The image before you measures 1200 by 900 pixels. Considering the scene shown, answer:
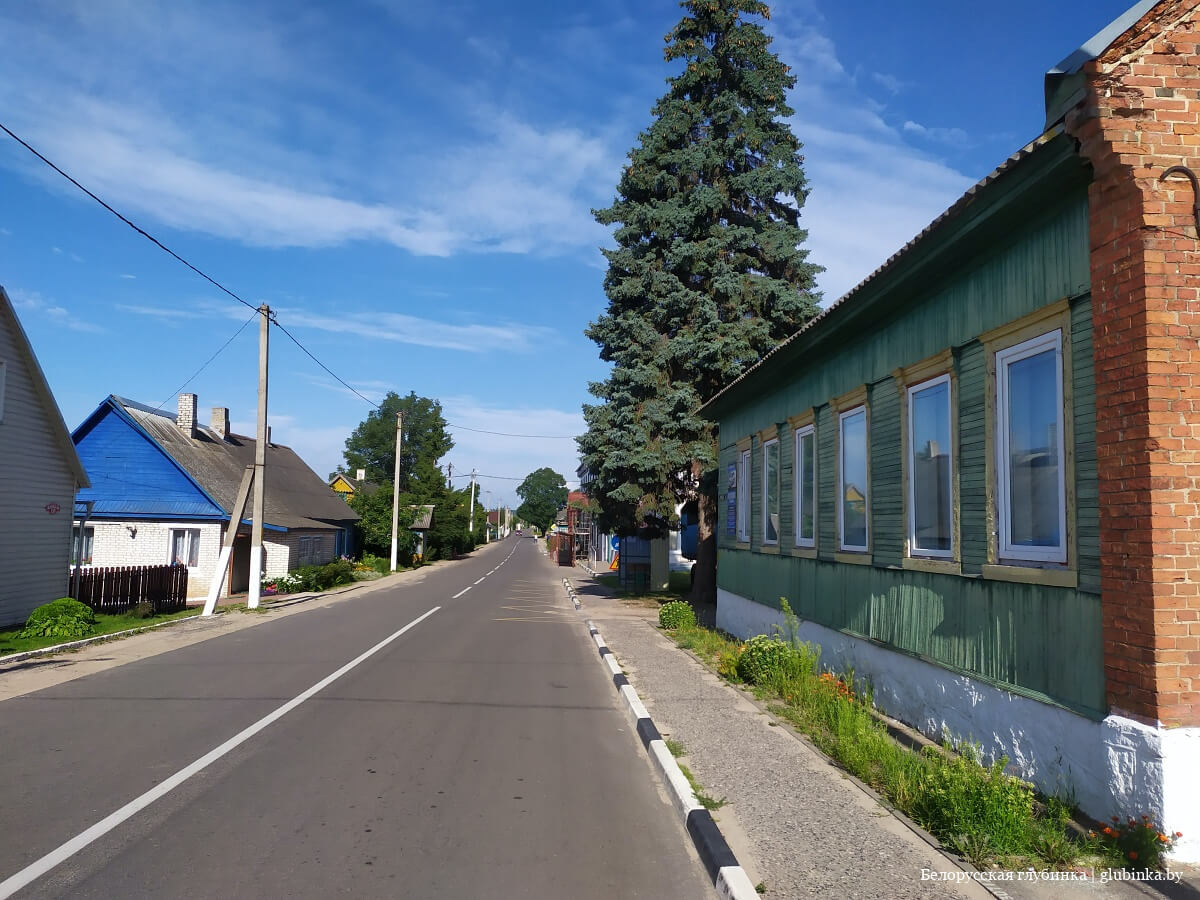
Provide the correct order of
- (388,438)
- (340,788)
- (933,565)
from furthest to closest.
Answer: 1. (388,438)
2. (933,565)
3. (340,788)

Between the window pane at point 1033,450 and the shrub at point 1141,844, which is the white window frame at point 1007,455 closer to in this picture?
the window pane at point 1033,450

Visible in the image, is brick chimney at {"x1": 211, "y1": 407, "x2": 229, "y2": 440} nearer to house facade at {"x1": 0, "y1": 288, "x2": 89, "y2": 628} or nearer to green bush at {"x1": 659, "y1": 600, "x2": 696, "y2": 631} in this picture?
house facade at {"x1": 0, "y1": 288, "x2": 89, "y2": 628}

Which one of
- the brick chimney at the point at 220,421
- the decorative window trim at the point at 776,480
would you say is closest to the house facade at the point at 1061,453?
the decorative window trim at the point at 776,480

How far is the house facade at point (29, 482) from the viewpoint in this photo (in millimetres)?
18047

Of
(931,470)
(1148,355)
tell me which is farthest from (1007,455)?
(1148,355)

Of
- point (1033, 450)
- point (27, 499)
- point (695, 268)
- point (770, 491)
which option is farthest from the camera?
Result: point (695, 268)

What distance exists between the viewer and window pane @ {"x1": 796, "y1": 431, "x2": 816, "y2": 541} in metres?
12.2

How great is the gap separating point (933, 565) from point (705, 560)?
1602 cm

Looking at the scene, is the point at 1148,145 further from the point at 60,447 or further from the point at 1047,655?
the point at 60,447

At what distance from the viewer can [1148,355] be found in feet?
16.6

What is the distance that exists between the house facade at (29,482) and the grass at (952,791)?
693 inches

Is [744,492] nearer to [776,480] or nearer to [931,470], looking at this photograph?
[776,480]

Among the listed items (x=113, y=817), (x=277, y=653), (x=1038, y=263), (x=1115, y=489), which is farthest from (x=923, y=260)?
(x=277, y=653)

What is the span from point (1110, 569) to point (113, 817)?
676 cm
